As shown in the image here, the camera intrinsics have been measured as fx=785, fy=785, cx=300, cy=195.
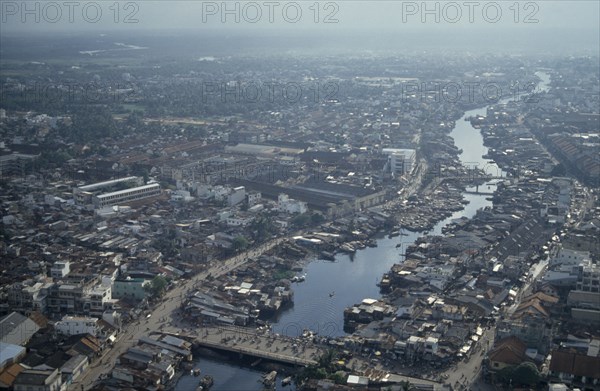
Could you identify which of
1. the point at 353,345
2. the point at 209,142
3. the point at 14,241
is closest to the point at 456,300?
the point at 353,345

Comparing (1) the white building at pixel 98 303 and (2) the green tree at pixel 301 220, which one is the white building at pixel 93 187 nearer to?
(2) the green tree at pixel 301 220

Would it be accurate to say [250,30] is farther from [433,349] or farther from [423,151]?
[433,349]

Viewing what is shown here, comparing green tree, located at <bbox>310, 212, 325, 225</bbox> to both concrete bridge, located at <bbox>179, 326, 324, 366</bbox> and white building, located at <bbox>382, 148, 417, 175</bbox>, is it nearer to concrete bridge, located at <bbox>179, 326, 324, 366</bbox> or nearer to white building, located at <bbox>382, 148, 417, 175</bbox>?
white building, located at <bbox>382, 148, 417, 175</bbox>

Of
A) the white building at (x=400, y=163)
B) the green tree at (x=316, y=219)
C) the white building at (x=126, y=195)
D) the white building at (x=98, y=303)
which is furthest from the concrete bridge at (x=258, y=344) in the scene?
the white building at (x=400, y=163)

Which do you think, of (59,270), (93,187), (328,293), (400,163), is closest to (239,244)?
(328,293)

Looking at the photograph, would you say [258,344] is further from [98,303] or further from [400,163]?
[400,163]
